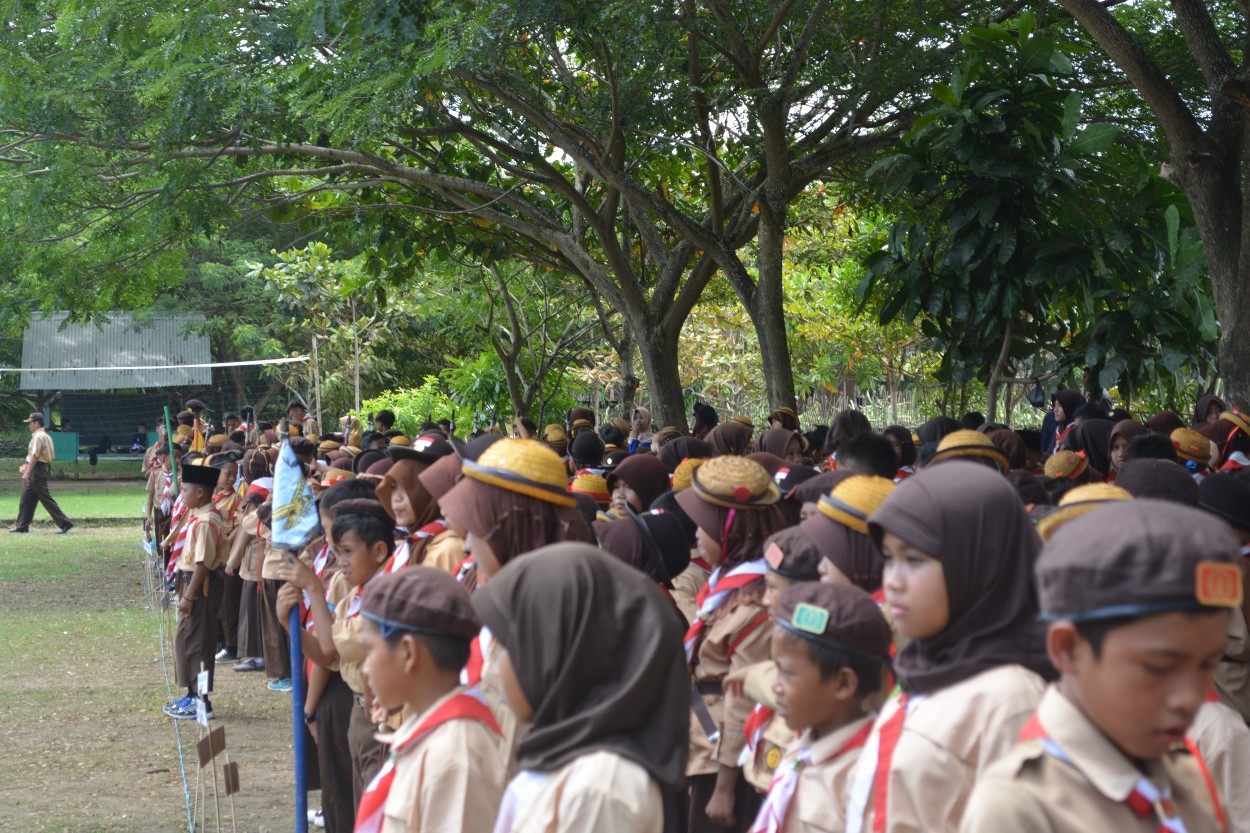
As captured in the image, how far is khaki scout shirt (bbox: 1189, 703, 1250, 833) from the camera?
328cm

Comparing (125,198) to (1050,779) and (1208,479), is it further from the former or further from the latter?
(1050,779)

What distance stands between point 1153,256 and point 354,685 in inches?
292

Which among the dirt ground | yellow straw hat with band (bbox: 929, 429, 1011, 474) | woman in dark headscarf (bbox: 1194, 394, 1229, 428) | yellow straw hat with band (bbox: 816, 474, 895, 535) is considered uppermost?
yellow straw hat with band (bbox: 816, 474, 895, 535)

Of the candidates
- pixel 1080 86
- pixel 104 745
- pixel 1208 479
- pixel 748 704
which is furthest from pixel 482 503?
pixel 1080 86

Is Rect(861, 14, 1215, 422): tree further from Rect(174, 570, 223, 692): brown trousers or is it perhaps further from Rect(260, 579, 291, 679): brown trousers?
Rect(174, 570, 223, 692): brown trousers

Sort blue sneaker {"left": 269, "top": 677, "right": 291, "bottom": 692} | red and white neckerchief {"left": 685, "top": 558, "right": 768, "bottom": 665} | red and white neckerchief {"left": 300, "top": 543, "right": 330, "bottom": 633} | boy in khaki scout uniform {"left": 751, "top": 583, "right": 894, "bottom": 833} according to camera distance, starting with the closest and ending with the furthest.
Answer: boy in khaki scout uniform {"left": 751, "top": 583, "right": 894, "bottom": 833}
red and white neckerchief {"left": 685, "top": 558, "right": 768, "bottom": 665}
red and white neckerchief {"left": 300, "top": 543, "right": 330, "bottom": 633}
blue sneaker {"left": 269, "top": 677, "right": 291, "bottom": 692}

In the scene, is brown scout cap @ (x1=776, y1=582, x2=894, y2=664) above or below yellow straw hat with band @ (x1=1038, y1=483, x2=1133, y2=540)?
below

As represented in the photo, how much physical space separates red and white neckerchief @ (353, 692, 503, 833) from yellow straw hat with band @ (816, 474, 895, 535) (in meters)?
1.33

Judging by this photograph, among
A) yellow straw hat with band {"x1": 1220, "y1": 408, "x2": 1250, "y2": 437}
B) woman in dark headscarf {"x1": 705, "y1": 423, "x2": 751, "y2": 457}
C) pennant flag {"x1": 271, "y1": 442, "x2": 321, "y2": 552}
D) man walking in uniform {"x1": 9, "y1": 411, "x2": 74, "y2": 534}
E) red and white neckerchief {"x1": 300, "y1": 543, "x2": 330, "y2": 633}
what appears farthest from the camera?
man walking in uniform {"x1": 9, "y1": 411, "x2": 74, "y2": 534}

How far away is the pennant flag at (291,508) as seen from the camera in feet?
18.7

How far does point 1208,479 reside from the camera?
4977mm

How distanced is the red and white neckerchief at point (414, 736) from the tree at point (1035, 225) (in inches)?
293

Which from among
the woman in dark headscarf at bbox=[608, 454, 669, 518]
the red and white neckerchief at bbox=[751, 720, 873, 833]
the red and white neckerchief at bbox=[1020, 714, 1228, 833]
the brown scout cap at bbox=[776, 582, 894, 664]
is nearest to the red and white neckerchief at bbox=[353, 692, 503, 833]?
the red and white neckerchief at bbox=[751, 720, 873, 833]

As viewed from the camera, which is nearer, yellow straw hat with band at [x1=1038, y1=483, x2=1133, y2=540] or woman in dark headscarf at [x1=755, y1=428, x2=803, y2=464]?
yellow straw hat with band at [x1=1038, y1=483, x2=1133, y2=540]
